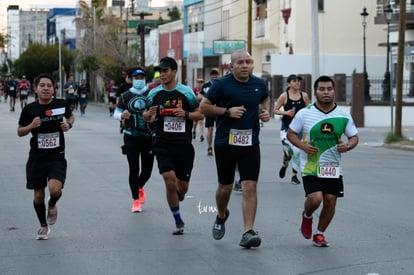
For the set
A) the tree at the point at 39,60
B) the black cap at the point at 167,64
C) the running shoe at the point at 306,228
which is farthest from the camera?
the tree at the point at 39,60

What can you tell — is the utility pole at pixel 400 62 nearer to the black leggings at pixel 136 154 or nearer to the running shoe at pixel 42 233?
the black leggings at pixel 136 154

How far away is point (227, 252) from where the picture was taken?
905 centimetres

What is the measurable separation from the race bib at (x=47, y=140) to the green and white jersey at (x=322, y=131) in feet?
8.48

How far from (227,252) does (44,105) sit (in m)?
2.55

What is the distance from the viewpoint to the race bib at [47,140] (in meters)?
9.86

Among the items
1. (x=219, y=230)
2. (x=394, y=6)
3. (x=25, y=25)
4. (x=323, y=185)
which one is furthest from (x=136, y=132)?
(x=25, y=25)

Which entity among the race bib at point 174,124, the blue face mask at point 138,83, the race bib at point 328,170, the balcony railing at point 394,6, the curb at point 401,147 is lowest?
the curb at point 401,147

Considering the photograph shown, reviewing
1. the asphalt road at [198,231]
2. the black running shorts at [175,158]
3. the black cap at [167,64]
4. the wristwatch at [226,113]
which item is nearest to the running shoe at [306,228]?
the asphalt road at [198,231]

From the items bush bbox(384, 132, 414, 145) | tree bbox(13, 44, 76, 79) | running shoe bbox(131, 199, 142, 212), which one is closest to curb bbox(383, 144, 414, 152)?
bush bbox(384, 132, 414, 145)

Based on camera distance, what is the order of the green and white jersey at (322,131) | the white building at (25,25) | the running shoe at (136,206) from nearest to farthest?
the green and white jersey at (322,131), the running shoe at (136,206), the white building at (25,25)

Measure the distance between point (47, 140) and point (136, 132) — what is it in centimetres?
206

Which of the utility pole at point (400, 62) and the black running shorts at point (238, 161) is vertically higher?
the utility pole at point (400, 62)

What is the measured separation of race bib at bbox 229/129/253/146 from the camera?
30.4 ft

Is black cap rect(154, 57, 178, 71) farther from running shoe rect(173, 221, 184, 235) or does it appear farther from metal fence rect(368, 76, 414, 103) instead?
metal fence rect(368, 76, 414, 103)
